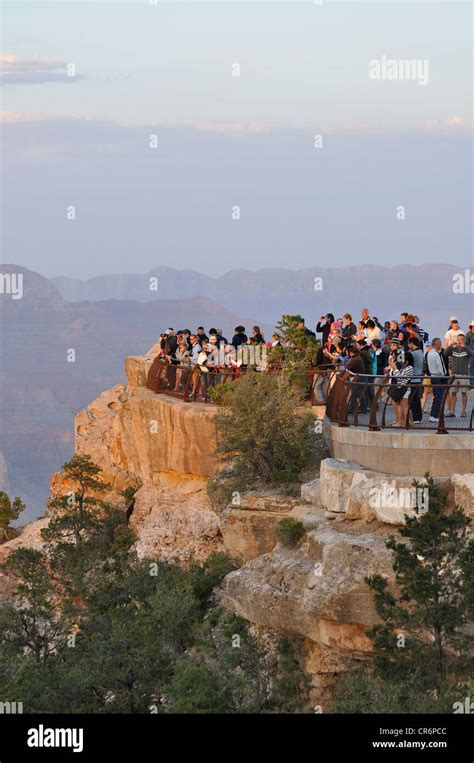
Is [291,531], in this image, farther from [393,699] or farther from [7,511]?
[7,511]

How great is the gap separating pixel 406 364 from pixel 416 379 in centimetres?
94

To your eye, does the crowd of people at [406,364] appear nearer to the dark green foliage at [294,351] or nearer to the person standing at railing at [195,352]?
the dark green foliage at [294,351]

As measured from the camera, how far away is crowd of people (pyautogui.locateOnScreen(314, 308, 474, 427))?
2591 centimetres

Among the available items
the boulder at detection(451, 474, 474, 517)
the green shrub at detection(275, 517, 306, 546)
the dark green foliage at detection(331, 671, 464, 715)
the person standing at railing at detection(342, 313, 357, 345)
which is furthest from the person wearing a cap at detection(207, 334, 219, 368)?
the dark green foliage at detection(331, 671, 464, 715)

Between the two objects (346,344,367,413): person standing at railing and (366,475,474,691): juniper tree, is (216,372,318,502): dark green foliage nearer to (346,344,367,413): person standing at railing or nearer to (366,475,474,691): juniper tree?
(346,344,367,413): person standing at railing

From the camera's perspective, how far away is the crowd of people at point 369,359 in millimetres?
26188

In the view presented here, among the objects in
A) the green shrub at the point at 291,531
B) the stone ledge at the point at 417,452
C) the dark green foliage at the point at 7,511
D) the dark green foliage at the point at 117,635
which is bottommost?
the dark green foliage at the point at 7,511

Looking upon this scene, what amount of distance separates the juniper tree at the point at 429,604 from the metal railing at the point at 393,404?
2.41m

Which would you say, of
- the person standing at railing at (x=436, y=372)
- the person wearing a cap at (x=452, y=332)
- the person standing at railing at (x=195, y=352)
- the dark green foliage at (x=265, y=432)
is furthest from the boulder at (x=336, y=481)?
the person standing at railing at (x=195, y=352)

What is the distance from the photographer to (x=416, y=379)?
2756cm

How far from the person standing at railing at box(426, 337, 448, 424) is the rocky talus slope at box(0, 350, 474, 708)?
76.7 inches

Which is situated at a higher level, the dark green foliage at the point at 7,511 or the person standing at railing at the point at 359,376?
the person standing at railing at the point at 359,376
